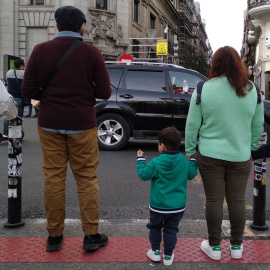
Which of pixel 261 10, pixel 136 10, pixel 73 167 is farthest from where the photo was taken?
pixel 136 10

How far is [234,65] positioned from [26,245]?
2.21 m

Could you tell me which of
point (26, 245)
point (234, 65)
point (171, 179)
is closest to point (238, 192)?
point (171, 179)

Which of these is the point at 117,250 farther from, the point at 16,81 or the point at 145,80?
the point at 16,81

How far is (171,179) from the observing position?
2.74 m

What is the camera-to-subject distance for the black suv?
7797 millimetres

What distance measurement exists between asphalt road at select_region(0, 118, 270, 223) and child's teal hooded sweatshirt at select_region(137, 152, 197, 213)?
1.35m

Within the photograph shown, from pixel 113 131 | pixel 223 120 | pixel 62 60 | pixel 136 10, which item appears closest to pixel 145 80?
pixel 113 131

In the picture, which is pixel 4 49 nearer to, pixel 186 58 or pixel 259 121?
pixel 186 58

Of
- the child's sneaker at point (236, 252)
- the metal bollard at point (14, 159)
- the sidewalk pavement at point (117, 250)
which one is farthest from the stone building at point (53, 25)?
the child's sneaker at point (236, 252)

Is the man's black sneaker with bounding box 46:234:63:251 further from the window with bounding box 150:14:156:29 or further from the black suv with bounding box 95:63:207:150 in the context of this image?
the window with bounding box 150:14:156:29

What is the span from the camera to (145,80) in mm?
8070

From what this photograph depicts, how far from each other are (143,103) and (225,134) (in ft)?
16.8

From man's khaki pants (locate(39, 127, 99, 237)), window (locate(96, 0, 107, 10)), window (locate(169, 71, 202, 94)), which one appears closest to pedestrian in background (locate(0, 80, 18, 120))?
man's khaki pants (locate(39, 127, 99, 237))

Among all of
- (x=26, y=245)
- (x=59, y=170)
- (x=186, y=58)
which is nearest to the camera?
(x=59, y=170)
